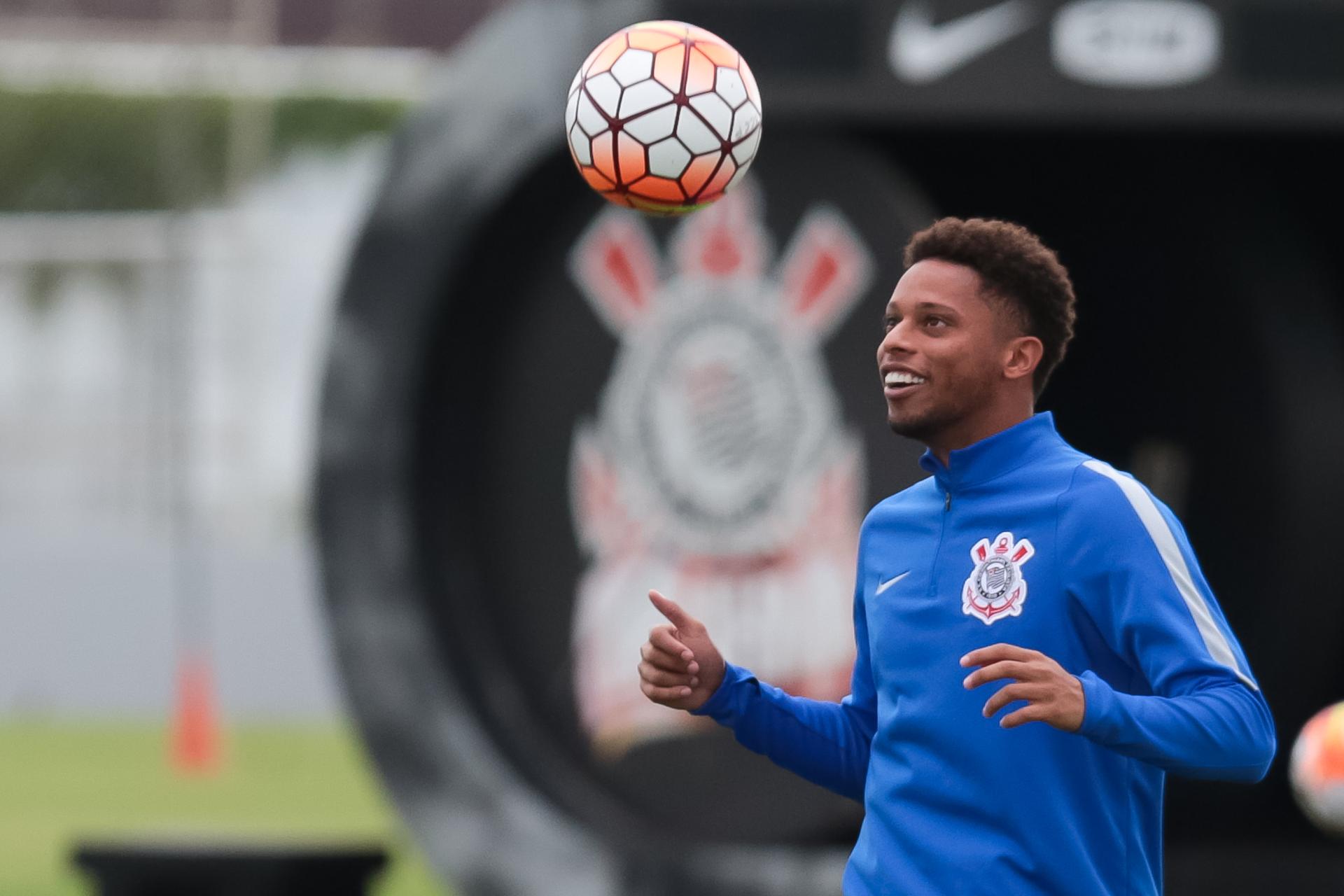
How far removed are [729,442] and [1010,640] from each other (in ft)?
9.49

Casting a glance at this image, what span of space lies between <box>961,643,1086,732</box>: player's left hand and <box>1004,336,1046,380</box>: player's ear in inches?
19.6

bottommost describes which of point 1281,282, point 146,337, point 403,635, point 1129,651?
point 1129,651

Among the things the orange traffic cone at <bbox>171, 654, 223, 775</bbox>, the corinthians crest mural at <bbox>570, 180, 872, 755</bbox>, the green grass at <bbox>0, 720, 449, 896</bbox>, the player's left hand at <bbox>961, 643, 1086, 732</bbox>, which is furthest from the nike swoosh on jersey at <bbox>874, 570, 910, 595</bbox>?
the orange traffic cone at <bbox>171, 654, 223, 775</bbox>

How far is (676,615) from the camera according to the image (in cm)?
314

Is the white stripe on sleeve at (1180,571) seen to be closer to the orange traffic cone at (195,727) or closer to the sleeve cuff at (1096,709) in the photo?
the sleeve cuff at (1096,709)

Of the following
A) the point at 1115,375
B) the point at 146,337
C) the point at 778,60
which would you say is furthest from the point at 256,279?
the point at 778,60

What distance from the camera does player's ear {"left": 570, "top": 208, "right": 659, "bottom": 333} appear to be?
572cm

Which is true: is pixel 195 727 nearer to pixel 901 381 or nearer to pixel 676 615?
pixel 676 615

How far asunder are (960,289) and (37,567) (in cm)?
1316

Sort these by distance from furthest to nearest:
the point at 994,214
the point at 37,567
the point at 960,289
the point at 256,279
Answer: the point at 256,279, the point at 37,567, the point at 994,214, the point at 960,289

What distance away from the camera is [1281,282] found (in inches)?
270

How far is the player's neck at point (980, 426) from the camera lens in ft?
9.86

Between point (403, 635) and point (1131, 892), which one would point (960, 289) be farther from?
point (403, 635)

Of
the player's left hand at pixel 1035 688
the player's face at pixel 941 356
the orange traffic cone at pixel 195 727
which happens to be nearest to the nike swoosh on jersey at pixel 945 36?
the player's face at pixel 941 356
